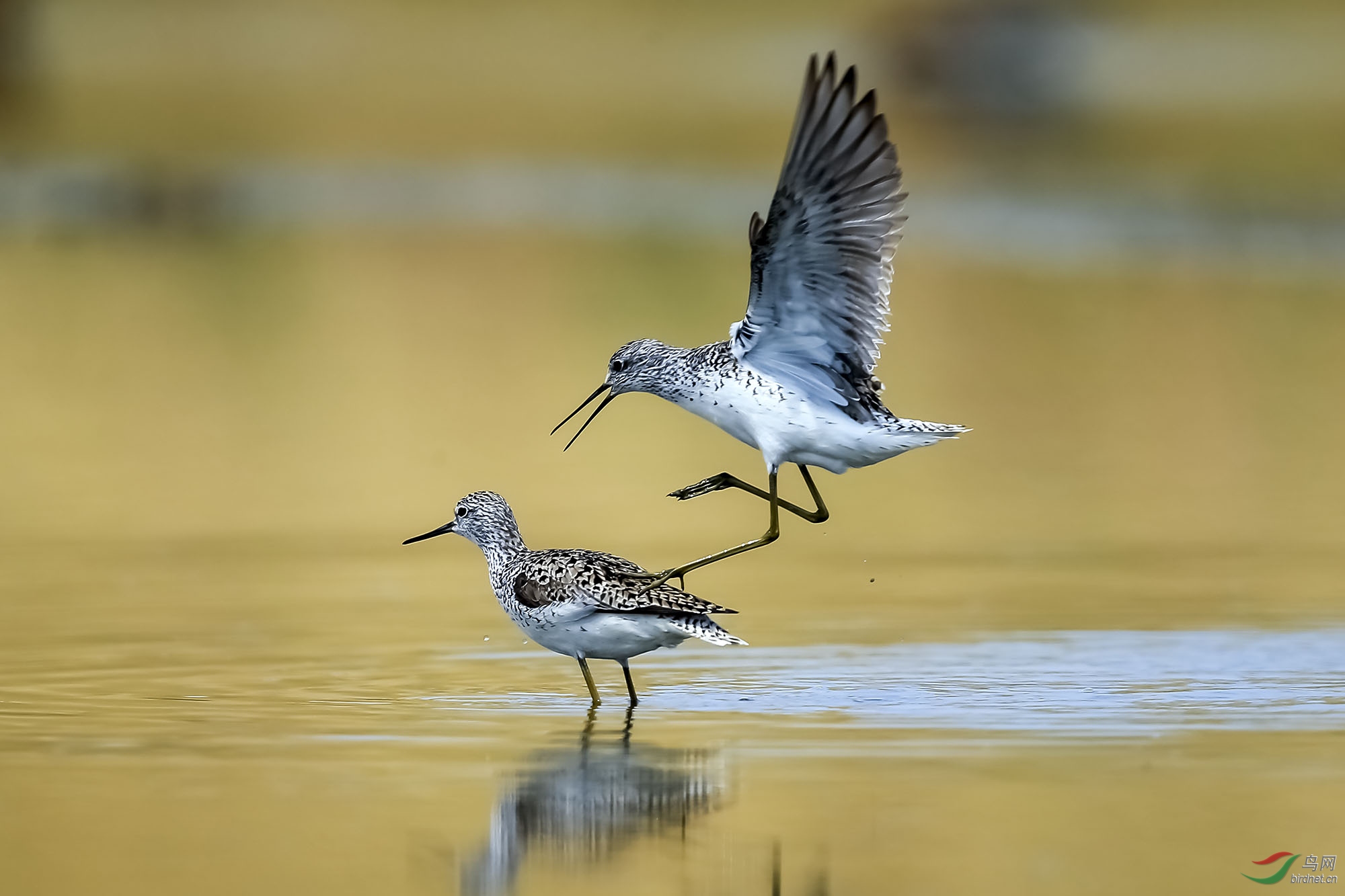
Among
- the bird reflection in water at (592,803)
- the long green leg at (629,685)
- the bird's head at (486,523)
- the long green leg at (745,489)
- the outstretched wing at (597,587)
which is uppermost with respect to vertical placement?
the long green leg at (745,489)

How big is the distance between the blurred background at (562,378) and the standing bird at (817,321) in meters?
1.04

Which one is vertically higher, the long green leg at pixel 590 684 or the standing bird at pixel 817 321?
the standing bird at pixel 817 321

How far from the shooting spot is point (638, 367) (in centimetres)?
1110

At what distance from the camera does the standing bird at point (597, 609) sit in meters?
9.31

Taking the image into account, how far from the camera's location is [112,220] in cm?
3125

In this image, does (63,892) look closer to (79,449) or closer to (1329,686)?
(1329,686)

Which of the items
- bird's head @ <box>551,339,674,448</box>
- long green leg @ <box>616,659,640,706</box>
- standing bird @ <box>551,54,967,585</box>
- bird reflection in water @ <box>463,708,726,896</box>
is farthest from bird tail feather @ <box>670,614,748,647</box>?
bird's head @ <box>551,339,674,448</box>

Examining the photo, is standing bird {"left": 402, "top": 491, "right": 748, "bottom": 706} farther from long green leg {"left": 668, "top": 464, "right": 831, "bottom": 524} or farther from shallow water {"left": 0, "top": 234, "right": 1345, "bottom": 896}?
long green leg {"left": 668, "top": 464, "right": 831, "bottom": 524}

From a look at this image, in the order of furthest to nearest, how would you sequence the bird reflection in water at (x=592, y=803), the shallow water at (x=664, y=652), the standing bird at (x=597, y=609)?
the standing bird at (x=597, y=609), the shallow water at (x=664, y=652), the bird reflection in water at (x=592, y=803)

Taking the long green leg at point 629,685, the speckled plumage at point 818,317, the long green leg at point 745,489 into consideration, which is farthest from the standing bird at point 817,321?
the long green leg at point 629,685

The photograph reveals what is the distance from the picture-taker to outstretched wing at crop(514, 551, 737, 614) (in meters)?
9.34

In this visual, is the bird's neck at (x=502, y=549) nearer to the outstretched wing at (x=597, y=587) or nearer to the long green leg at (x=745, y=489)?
the outstretched wing at (x=597, y=587)

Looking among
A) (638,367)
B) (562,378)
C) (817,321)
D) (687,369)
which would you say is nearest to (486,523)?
(638,367)

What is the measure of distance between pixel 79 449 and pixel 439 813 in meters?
10.4
